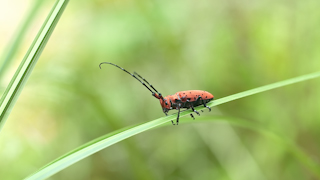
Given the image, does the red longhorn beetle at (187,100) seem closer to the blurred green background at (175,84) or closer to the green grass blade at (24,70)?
the green grass blade at (24,70)

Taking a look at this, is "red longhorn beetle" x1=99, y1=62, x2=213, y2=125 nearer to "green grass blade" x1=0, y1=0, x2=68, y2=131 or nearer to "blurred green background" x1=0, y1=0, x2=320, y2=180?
"green grass blade" x1=0, y1=0, x2=68, y2=131

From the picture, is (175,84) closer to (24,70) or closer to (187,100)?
(187,100)

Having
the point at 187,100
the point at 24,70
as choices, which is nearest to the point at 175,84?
the point at 187,100

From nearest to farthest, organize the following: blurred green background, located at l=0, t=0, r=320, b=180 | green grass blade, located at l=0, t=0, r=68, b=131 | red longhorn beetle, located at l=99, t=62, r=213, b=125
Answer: green grass blade, located at l=0, t=0, r=68, b=131, red longhorn beetle, located at l=99, t=62, r=213, b=125, blurred green background, located at l=0, t=0, r=320, b=180

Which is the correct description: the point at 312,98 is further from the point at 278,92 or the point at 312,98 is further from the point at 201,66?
the point at 201,66

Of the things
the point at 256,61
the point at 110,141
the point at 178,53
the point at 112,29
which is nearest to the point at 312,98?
the point at 256,61

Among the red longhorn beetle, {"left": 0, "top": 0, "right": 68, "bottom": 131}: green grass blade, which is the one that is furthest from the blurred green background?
{"left": 0, "top": 0, "right": 68, "bottom": 131}: green grass blade
